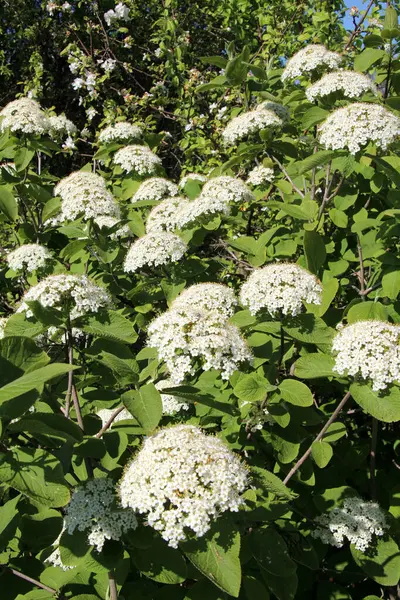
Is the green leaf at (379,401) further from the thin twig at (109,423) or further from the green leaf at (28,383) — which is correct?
the green leaf at (28,383)

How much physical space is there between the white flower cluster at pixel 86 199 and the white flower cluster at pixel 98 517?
1780 millimetres

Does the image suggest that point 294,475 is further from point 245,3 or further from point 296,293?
point 245,3

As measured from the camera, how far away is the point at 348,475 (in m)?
2.77

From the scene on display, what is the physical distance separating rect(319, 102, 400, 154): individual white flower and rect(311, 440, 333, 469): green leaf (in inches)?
53.5

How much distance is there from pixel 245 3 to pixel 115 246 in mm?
4551

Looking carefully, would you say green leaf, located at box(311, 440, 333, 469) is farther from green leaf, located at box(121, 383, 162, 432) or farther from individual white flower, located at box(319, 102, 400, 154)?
individual white flower, located at box(319, 102, 400, 154)

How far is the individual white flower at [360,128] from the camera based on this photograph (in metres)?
2.75

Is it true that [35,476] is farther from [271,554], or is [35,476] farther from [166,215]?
[166,215]

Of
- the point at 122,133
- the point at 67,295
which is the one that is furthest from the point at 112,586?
the point at 122,133

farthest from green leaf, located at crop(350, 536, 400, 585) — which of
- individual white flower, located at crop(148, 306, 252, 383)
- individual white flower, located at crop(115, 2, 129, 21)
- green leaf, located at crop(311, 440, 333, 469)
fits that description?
individual white flower, located at crop(115, 2, 129, 21)

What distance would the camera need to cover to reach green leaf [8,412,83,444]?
1573mm

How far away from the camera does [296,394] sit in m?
2.05

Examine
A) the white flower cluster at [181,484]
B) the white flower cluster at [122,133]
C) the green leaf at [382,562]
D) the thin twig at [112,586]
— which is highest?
the white flower cluster at [122,133]

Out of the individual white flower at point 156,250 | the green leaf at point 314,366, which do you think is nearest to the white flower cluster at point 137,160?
the individual white flower at point 156,250
